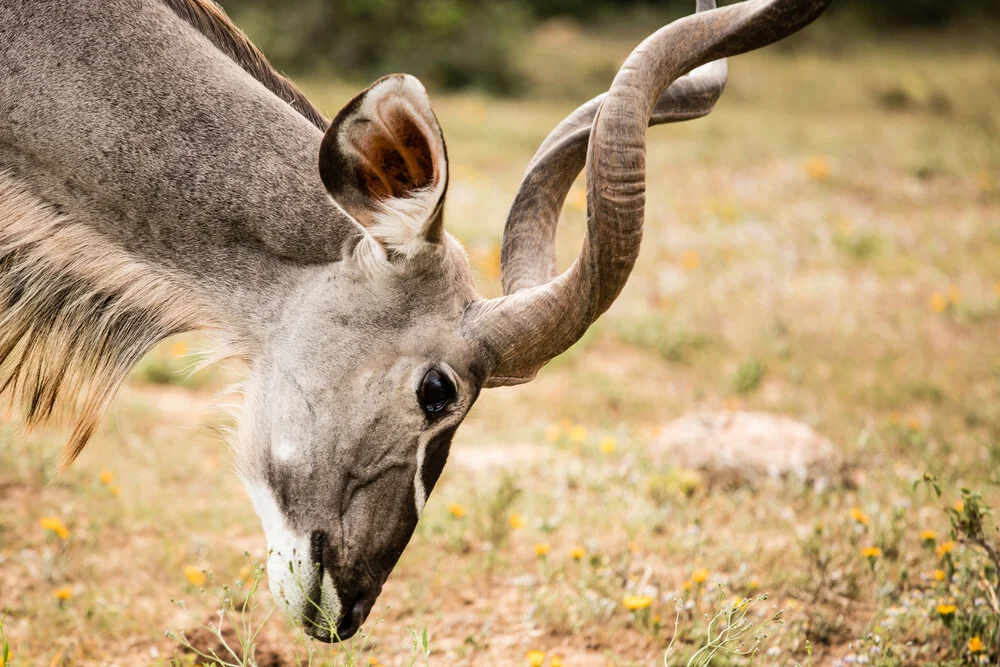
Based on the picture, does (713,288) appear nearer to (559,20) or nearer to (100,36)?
(100,36)

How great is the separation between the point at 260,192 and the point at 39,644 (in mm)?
1794

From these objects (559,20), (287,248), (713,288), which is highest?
(287,248)

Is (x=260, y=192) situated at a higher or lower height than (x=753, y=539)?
higher

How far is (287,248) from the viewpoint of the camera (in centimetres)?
312

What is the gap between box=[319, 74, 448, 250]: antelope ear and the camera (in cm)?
267

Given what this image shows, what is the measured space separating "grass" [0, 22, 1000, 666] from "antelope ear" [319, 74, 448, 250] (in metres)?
0.99

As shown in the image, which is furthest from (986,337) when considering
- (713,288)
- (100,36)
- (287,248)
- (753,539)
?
(100,36)

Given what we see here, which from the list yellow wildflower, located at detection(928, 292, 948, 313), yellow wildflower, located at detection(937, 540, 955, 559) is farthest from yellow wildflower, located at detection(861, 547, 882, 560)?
yellow wildflower, located at detection(928, 292, 948, 313)

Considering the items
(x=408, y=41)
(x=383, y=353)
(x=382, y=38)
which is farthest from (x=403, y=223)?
(x=382, y=38)

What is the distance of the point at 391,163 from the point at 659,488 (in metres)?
2.57

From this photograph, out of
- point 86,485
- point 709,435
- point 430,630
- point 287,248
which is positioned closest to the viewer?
point 287,248

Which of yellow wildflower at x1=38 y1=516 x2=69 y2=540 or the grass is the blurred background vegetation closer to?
the grass

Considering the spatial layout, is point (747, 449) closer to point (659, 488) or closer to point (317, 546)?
point (659, 488)

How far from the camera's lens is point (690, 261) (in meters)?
8.53
